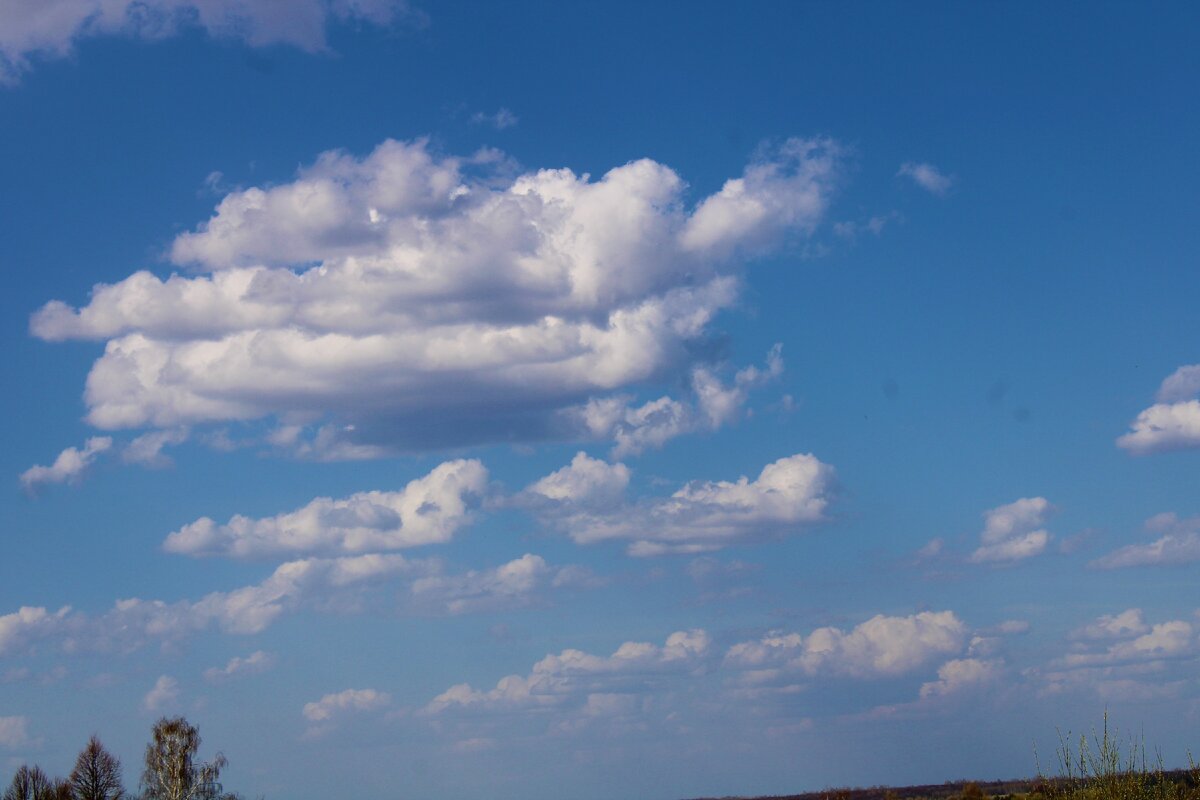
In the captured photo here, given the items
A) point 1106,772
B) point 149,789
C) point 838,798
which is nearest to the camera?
point 1106,772

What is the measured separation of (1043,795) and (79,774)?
104 metres

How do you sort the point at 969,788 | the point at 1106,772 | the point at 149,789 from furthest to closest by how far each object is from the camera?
the point at 149,789 → the point at 969,788 → the point at 1106,772

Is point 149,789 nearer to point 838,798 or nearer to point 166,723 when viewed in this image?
point 166,723

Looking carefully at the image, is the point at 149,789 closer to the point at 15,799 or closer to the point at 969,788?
the point at 15,799

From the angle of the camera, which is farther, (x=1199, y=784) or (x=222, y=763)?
(x=222, y=763)

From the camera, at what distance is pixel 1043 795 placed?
51.2 m

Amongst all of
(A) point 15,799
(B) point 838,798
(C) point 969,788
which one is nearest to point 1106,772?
(C) point 969,788

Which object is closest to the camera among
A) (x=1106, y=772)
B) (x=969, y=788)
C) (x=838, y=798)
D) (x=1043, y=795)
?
(x=1106, y=772)

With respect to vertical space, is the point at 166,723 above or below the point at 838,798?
above

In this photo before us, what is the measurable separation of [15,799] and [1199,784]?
4089 inches

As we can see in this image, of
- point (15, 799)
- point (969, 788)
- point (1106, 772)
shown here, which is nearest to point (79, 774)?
point (15, 799)

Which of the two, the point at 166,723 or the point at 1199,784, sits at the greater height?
the point at 166,723

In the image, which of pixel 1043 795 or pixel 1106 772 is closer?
pixel 1106 772

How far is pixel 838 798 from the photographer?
107938 millimetres
